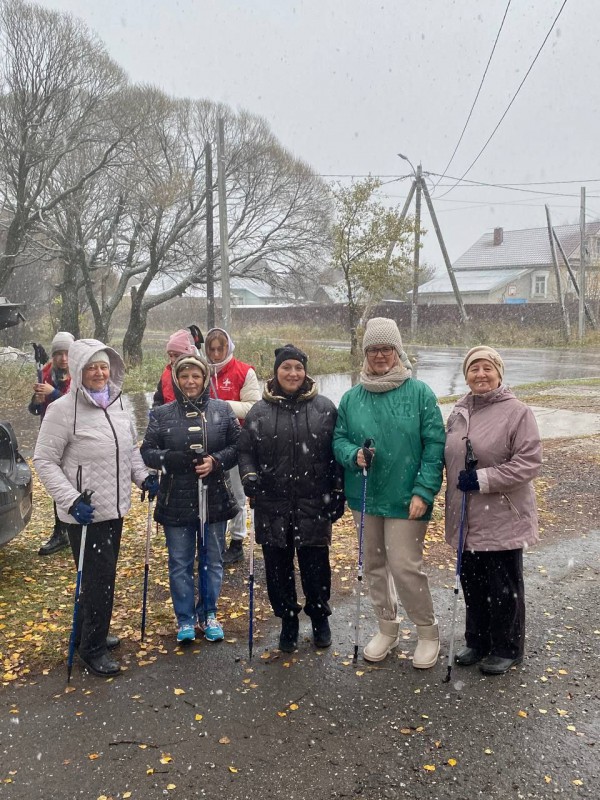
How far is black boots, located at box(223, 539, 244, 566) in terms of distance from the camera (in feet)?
18.1

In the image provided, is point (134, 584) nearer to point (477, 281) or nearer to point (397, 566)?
point (397, 566)

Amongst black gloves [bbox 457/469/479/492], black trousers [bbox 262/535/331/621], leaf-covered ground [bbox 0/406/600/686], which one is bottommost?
leaf-covered ground [bbox 0/406/600/686]

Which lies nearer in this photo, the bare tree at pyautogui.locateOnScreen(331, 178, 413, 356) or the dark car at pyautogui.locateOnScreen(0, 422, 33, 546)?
the dark car at pyautogui.locateOnScreen(0, 422, 33, 546)

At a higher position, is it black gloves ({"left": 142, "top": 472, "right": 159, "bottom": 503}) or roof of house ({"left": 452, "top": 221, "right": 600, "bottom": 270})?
roof of house ({"left": 452, "top": 221, "right": 600, "bottom": 270})

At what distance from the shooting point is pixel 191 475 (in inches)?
161

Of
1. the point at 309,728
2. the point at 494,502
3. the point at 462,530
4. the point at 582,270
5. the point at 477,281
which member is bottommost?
the point at 309,728

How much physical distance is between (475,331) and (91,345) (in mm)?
34898

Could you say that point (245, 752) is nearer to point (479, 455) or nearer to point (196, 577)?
point (479, 455)

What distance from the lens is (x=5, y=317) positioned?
235 inches

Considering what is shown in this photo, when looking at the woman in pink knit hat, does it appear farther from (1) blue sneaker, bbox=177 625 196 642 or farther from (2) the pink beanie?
(1) blue sneaker, bbox=177 625 196 642

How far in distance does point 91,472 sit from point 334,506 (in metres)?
1.39

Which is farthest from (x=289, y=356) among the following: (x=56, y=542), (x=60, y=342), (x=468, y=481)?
(x=56, y=542)

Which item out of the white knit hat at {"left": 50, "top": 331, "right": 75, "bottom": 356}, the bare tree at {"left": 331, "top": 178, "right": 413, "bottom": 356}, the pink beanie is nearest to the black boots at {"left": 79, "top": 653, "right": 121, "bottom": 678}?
the pink beanie

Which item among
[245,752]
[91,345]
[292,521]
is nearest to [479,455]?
[292,521]
